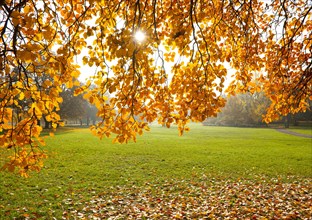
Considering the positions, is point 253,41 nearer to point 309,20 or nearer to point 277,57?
point 277,57

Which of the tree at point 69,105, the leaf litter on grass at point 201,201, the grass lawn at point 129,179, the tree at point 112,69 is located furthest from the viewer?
the tree at point 69,105

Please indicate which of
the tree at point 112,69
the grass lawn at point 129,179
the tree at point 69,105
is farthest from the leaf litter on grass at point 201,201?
the tree at point 69,105

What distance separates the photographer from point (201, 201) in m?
7.07

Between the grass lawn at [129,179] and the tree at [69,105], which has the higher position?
the tree at [69,105]

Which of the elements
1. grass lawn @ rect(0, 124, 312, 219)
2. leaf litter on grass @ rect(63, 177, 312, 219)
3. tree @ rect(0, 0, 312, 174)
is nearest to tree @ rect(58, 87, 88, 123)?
grass lawn @ rect(0, 124, 312, 219)

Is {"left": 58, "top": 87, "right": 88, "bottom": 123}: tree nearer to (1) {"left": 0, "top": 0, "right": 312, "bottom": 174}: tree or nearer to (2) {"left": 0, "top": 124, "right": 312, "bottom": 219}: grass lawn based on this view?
(2) {"left": 0, "top": 124, "right": 312, "bottom": 219}: grass lawn

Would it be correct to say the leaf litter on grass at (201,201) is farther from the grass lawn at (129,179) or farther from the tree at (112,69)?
the tree at (112,69)

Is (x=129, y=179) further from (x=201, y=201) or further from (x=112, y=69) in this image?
(x=112, y=69)

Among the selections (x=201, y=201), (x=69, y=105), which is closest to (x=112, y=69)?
(x=201, y=201)

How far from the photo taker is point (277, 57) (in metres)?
6.54

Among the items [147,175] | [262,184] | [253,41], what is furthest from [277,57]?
[147,175]

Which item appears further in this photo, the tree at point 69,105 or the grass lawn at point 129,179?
the tree at point 69,105

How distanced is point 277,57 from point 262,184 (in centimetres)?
521

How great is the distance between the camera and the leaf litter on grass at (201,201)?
5902 millimetres
